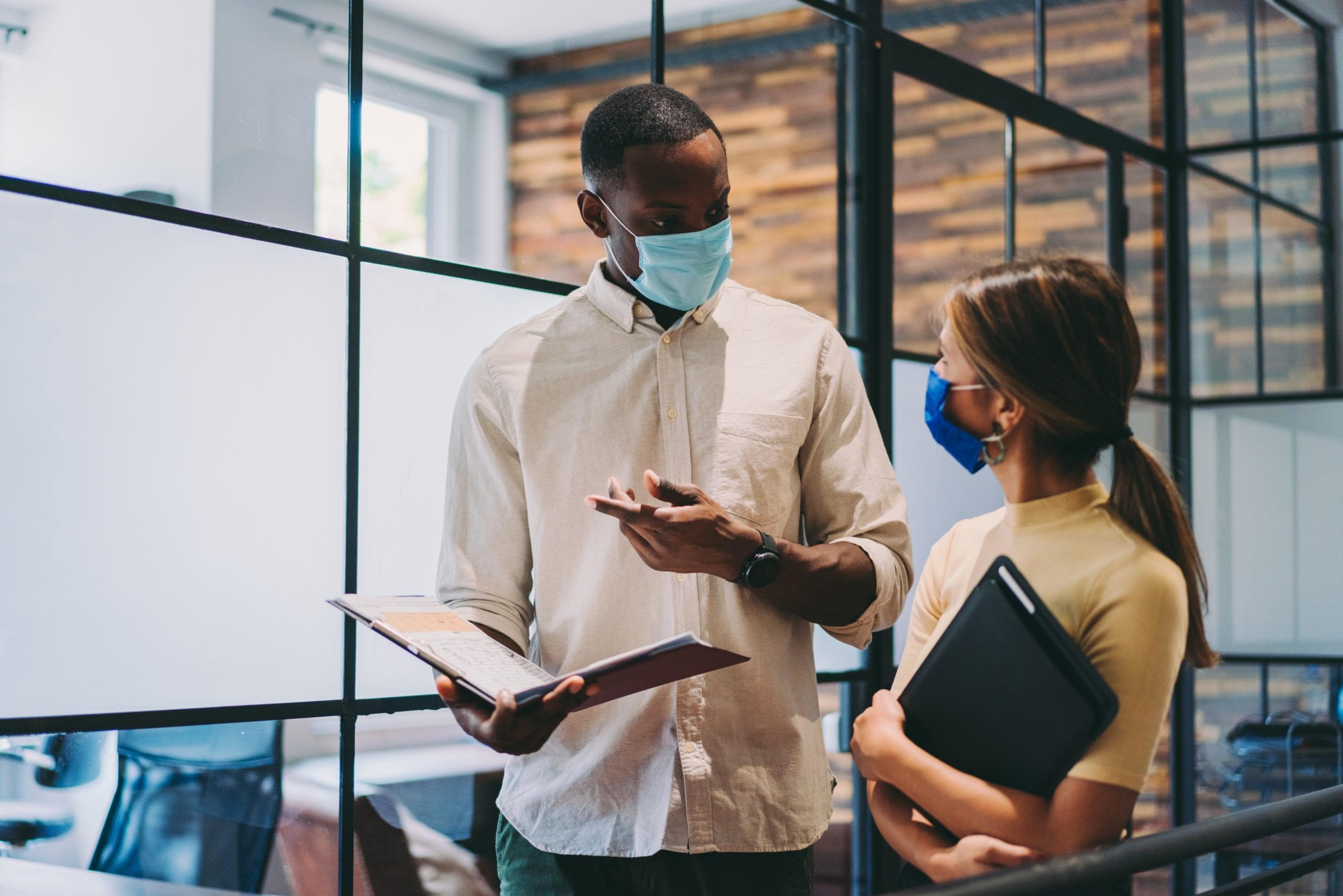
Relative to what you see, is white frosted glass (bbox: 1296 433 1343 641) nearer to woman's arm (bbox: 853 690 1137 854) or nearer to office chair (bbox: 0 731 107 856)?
woman's arm (bbox: 853 690 1137 854)

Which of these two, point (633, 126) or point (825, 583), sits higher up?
point (633, 126)

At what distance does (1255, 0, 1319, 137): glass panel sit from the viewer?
15.1ft

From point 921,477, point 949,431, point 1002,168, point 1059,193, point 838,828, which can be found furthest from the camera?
point 1059,193

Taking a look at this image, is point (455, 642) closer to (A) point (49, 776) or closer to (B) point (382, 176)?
(A) point (49, 776)

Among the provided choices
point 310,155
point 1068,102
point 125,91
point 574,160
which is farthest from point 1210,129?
point 125,91

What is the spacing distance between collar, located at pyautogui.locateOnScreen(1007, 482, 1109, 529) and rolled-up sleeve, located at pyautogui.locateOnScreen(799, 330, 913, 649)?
0.49 metres

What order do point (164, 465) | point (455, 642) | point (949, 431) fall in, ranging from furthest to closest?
point (164, 465), point (455, 642), point (949, 431)

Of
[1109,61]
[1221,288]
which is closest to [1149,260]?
[1221,288]

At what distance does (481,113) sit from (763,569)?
131 centimetres

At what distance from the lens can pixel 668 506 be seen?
4.84 ft

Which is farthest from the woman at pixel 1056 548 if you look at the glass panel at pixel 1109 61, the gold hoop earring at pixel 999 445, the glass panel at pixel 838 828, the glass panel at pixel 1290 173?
the glass panel at pixel 1290 173

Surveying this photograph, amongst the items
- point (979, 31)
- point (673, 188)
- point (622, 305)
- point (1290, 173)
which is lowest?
point (622, 305)

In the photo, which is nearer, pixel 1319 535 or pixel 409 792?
pixel 409 792

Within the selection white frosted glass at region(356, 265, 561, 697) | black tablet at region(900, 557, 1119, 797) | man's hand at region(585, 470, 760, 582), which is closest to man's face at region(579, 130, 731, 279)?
man's hand at region(585, 470, 760, 582)
